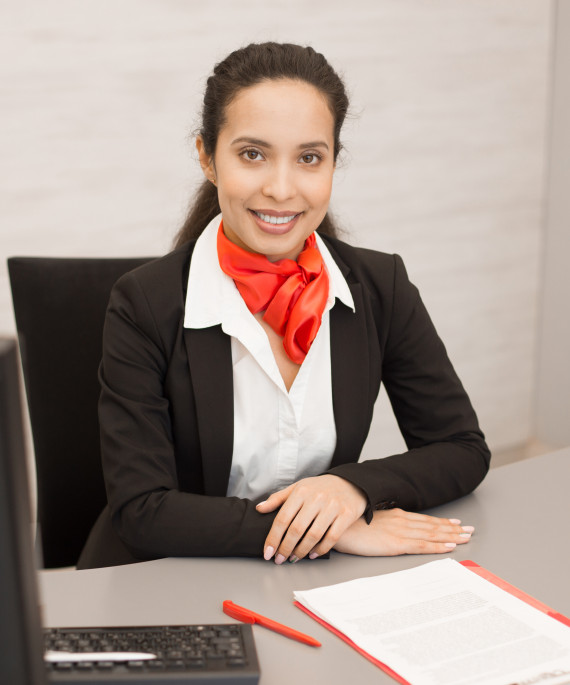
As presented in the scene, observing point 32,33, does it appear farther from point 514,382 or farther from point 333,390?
point 514,382

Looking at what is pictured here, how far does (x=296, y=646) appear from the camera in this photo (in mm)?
908

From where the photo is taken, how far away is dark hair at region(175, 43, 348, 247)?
134cm

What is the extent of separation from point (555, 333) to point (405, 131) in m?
→ 1.02

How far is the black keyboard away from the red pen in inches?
2.8

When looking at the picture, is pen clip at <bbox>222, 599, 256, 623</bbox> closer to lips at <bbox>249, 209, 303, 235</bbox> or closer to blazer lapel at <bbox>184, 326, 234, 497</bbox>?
blazer lapel at <bbox>184, 326, 234, 497</bbox>

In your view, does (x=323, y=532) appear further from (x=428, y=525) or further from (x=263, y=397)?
(x=263, y=397)

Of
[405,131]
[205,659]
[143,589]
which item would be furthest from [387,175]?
[205,659]

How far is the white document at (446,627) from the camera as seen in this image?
847 mm

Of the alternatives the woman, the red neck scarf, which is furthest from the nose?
the red neck scarf

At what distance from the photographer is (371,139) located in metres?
2.85

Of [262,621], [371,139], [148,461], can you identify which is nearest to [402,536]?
[262,621]

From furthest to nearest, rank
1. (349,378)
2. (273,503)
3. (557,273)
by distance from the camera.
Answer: (557,273) < (349,378) < (273,503)

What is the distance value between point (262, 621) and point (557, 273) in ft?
8.62

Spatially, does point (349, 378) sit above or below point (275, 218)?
below
